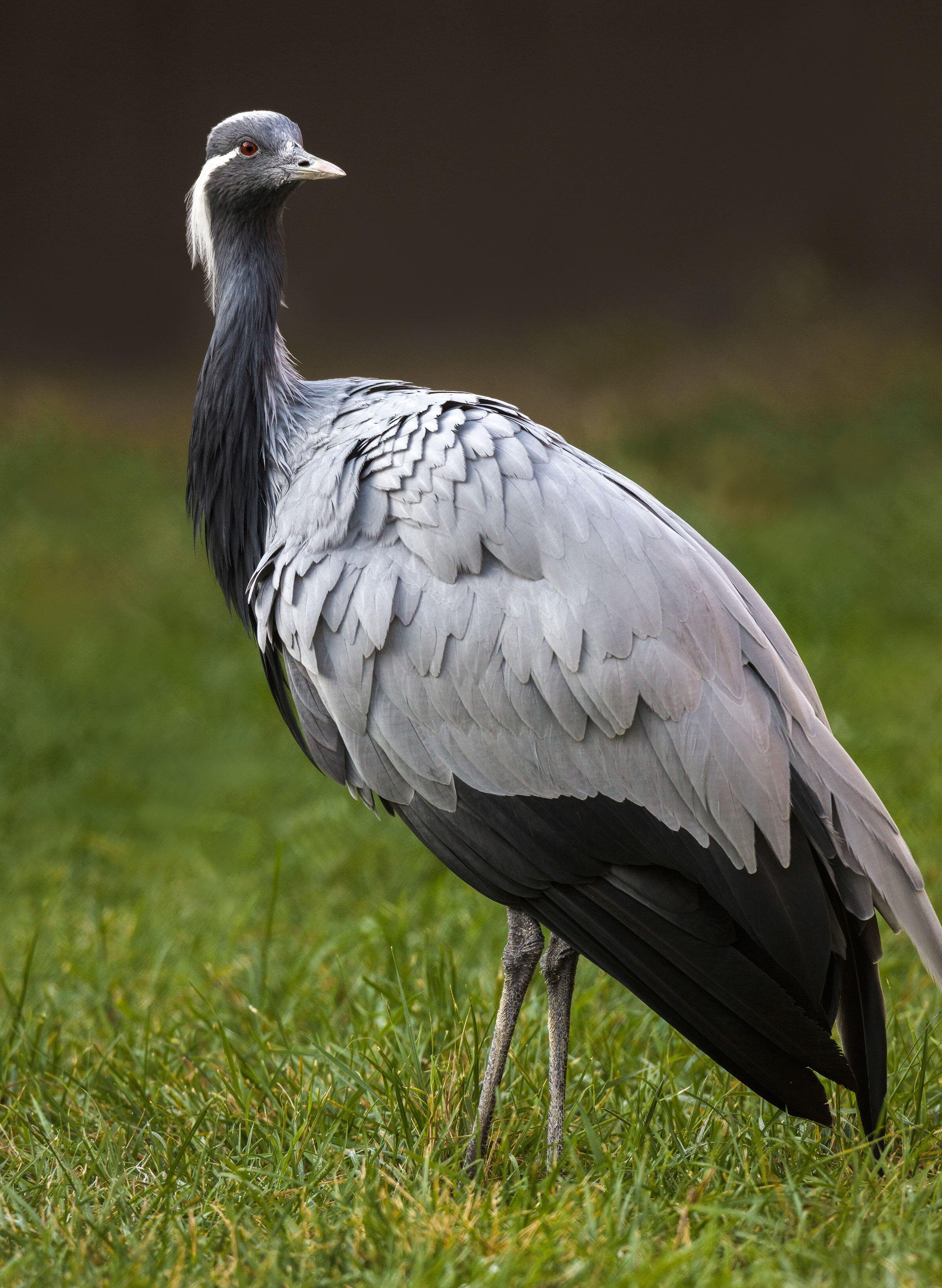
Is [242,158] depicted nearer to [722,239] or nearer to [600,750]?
[600,750]

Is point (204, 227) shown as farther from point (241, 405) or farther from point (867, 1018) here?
point (867, 1018)

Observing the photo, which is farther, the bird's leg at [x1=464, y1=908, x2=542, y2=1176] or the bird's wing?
the bird's leg at [x1=464, y1=908, x2=542, y2=1176]

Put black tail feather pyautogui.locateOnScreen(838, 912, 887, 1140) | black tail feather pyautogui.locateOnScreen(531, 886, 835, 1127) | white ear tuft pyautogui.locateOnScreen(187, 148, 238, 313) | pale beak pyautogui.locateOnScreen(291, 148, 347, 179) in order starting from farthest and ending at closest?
white ear tuft pyautogui.locateOnScreen(187, 148, 238, 313), pale beak pyautogui.locateOnScreen(291, 148, 347, 179), black tail feather pyautogui.locateOnScreen(838, 912, 887, 1140), black tail feather pyautogui.locateOnScreen(531, 886, 835, 1127)

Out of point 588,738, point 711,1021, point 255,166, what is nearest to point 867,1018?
point 711,1021

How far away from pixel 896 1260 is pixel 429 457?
1746 millimetres

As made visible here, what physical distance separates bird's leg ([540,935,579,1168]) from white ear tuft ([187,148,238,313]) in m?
1.86

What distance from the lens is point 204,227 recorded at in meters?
3.40

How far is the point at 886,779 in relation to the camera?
5.36 m

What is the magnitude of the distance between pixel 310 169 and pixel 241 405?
58cm

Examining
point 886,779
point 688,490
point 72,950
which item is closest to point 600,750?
point 72,950

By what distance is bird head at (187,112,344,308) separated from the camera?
316cm

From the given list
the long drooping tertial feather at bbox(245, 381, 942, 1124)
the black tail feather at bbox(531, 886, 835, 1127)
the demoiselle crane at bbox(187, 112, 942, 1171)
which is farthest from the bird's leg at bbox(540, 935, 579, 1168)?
the long drooping tertial feather at bbox(245, 381, 942, 1124)

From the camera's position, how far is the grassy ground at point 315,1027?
7.87ft

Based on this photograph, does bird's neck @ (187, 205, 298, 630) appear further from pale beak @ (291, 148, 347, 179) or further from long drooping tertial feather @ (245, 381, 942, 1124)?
long drooping tertial feather @ (245, 381, 942, 1124)
